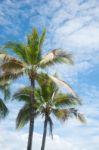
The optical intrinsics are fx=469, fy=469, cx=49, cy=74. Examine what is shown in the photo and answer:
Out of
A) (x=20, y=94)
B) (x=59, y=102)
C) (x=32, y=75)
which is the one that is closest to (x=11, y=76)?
(x=32, y=75)

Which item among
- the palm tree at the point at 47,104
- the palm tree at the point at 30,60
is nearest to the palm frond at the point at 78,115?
the palm tree at the point at 47,104

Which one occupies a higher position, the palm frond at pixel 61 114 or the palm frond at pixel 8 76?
the palm frond at pixel 8 76

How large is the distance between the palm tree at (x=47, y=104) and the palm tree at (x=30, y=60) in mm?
3172

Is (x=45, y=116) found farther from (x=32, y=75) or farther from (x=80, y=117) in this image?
(x=32, y=75)

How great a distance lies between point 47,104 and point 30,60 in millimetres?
5198

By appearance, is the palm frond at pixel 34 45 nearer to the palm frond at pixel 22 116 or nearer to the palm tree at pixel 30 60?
the palm tree at pixel 30 60

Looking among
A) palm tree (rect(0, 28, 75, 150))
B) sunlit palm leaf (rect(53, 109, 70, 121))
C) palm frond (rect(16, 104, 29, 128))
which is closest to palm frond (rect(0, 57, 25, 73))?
palm tree (rect(0, 28, 75, 150))

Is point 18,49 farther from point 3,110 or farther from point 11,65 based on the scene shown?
point 3,110

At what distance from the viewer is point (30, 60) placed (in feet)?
109

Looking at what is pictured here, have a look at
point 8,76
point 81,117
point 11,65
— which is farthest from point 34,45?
point 81,117

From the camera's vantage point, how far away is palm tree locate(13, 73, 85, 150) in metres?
36.7

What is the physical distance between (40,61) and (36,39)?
5.75 ft

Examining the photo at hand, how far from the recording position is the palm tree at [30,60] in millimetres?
32438

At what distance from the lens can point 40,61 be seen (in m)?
33.2
